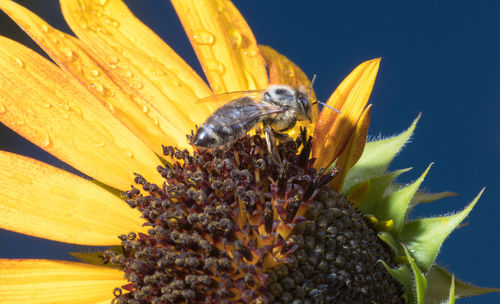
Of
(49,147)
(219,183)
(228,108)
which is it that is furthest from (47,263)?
(228,108)

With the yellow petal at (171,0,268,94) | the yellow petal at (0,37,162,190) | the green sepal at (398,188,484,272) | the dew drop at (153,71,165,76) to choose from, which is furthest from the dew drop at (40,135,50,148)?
the green sepal at (398,188,484,272)

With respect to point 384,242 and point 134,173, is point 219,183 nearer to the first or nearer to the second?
point 134,173

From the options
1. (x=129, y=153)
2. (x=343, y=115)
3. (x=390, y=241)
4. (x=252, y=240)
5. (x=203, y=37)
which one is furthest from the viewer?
(x=203, y=37)

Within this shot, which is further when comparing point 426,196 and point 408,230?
point 426,196

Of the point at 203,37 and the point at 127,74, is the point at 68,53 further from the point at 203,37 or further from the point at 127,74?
the point at 203,37

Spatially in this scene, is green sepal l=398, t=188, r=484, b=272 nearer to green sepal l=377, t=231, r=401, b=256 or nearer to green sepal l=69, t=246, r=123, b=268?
green sepal l=377, t=231, r=401, b=256

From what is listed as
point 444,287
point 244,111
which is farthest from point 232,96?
point 444,287
